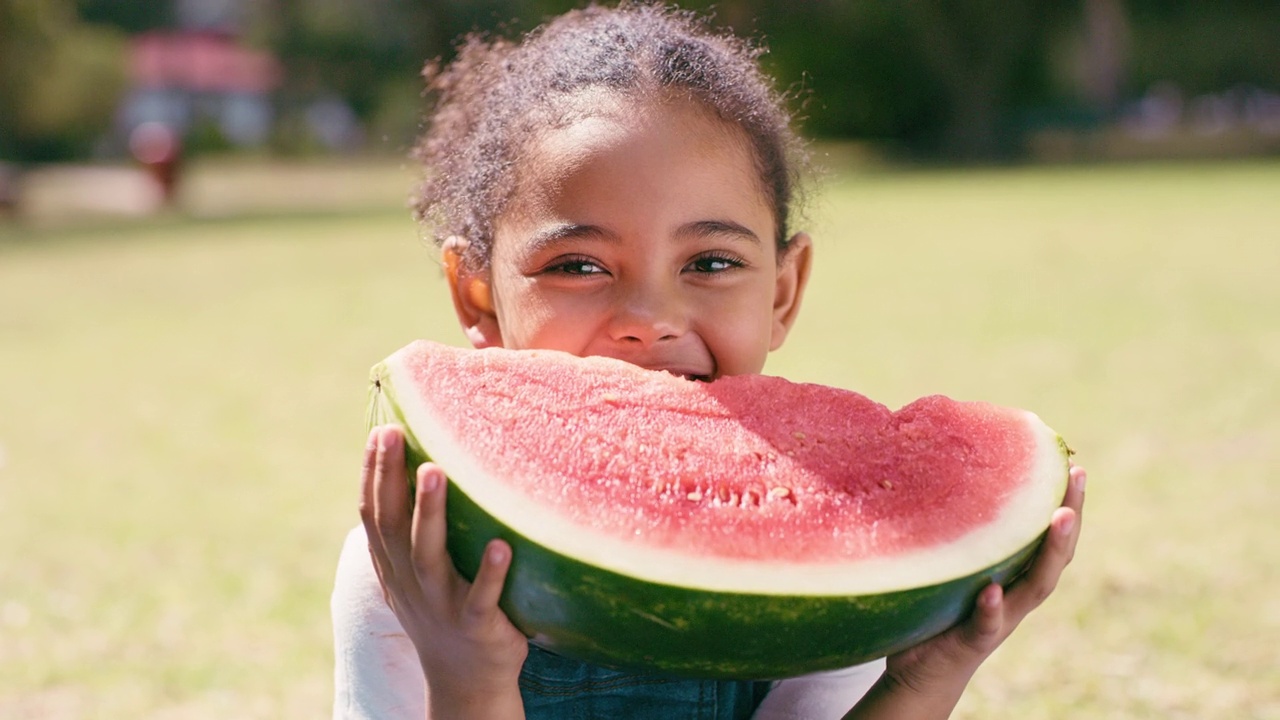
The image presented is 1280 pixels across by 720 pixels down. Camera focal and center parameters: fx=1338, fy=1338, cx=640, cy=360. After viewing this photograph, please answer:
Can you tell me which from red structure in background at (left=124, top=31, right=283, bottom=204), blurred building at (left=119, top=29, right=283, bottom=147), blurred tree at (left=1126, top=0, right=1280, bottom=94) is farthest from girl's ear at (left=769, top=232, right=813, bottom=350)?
blurred building at (left=119, top=29, right=283, bottom=147)

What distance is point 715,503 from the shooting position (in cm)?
172

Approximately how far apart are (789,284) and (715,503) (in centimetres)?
113

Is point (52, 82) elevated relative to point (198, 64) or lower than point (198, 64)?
lower

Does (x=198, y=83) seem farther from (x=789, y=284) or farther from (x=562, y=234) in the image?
(x=562, y=234)

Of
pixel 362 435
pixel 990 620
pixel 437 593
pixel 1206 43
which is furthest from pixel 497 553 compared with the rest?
pixel 1206 43

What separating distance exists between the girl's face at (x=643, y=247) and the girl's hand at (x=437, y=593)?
616 millimetres

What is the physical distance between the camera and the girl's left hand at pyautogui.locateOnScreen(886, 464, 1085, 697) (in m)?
1.70

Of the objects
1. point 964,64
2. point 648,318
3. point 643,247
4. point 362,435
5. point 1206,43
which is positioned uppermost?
point 1206,43

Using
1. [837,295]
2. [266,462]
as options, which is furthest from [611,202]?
[837,295]

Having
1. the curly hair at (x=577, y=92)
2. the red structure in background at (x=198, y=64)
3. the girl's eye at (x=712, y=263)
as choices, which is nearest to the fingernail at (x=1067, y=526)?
the girl's eye at (x=712, y=263)

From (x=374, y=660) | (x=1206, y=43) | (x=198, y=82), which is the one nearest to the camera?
(x=374, y=660)

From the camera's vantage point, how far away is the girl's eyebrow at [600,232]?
2223 mm

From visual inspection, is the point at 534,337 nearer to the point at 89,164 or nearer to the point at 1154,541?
the point at 1154,541

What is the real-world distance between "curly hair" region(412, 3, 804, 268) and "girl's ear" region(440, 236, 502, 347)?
0.03 m
